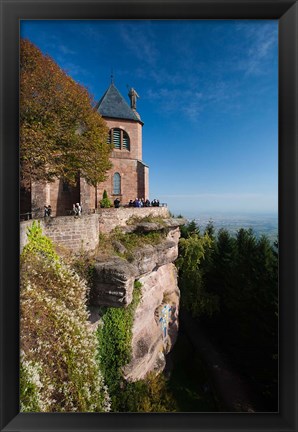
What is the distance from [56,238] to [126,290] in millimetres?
2442

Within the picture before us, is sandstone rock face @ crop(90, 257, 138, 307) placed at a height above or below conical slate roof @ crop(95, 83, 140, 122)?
below

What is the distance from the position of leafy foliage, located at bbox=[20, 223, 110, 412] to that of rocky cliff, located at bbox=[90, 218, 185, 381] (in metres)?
0.72

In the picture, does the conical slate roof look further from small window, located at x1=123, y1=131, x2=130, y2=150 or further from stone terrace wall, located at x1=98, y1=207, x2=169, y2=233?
stone terrace wall, located at x1=98, y1=207, x2=169, y2=233

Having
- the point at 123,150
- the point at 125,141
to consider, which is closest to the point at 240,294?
the point at 123,150

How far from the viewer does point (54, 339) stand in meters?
4.58

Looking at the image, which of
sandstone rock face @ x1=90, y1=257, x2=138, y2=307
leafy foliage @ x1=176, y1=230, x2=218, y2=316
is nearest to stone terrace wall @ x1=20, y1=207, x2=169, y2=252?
sandstone rock face @ x1=90, y1=257, x2=138, y2=307

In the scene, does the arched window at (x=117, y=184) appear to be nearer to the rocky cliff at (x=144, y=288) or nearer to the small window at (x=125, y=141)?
the small window at (x=125, y=141)

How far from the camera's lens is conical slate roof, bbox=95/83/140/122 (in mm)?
11832

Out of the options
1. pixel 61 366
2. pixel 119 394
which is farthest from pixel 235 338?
pixel 61 366

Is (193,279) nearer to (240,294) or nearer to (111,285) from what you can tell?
(240,294)

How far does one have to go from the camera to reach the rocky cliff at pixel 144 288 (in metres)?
5.85

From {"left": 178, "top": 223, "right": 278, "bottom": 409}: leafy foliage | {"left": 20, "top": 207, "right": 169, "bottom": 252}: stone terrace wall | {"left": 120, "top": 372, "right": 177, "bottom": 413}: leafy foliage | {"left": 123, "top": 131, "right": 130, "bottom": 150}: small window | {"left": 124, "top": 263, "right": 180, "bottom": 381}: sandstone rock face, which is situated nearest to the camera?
{"left": 20, "top": 207, "right": 169, "bottom": 252}: stone terrace wall
